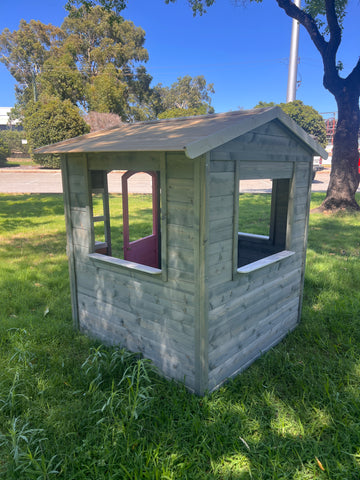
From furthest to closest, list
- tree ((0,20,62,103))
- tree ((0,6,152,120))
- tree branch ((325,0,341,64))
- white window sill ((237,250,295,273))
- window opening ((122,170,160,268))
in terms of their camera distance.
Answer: tree ((0,20,62,103)) < tree ((0,6,152,120)) < tree branch ((325,0,341,64)) < window opening ((122,170,160,268)) < white window sill ((237,250,295,273))

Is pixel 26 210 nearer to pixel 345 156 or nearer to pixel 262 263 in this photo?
pixel 262 263

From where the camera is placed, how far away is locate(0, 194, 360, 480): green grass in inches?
95.0

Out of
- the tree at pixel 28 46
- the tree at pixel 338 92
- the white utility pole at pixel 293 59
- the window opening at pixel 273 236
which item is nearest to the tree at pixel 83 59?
the tree at pixel 28 46

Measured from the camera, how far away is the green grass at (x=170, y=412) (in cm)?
241

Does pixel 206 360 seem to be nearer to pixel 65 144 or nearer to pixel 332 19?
pixel 65 144

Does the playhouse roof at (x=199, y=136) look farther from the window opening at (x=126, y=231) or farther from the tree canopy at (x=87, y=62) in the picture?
the tree canopy at (x=87, y=62)

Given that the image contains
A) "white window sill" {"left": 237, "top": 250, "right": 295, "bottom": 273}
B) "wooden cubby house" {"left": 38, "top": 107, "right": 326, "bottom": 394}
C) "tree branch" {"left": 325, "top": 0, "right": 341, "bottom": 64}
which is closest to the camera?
"wooden cubby house" {"left": 38, "top": 107, "right": 326, "bottom": 394}

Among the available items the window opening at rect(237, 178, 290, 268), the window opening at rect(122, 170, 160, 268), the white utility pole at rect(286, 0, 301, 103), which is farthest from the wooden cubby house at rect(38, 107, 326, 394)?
the white utility pole at rect(286, 0, 301, 103)

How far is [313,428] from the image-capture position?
9.05 ft

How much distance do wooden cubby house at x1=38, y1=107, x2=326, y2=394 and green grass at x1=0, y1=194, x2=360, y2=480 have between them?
0.82 ft

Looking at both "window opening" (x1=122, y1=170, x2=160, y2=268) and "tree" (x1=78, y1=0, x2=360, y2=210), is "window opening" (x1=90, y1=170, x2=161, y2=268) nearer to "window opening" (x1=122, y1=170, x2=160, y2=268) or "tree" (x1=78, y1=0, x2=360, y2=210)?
"window opening" (x1=122, y1=170, x2=160, y2=268)

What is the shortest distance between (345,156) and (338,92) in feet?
7.52

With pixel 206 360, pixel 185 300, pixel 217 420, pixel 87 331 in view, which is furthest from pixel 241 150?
pixel 87 331

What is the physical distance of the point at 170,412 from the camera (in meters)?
2.90
